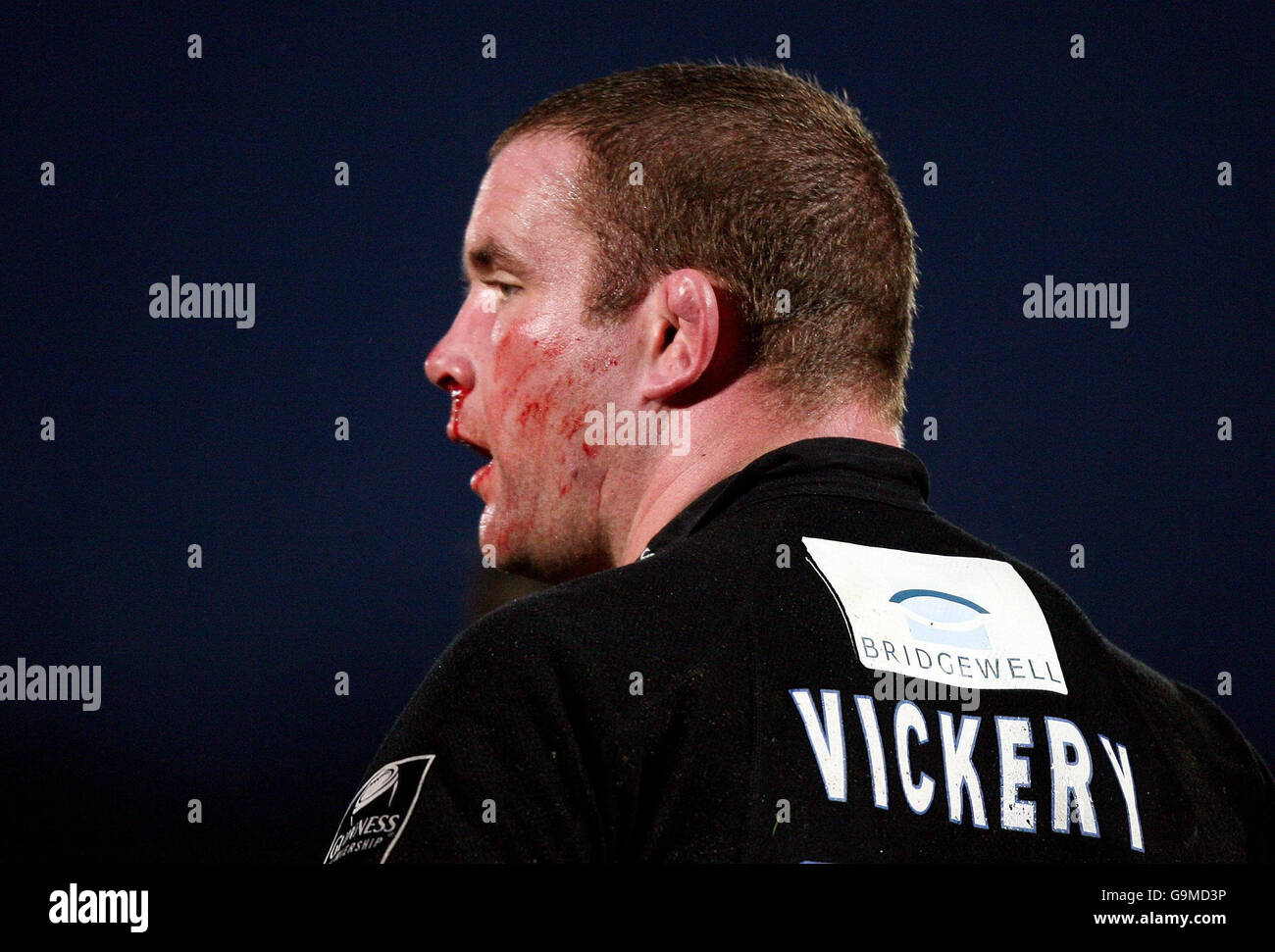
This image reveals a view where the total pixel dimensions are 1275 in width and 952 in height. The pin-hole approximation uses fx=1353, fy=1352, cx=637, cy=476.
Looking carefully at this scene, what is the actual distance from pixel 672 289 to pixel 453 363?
0.29 m

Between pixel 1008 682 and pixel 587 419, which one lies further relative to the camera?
pixel 587 419

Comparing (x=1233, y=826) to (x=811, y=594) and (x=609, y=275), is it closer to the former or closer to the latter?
(x=811, y=594)

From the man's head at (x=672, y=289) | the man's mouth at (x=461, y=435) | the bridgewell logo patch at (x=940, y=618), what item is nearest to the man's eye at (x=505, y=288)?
the man's head at (x=672, y=289)

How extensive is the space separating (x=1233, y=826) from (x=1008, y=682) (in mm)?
290

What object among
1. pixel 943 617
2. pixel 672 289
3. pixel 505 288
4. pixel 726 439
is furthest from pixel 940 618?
pixel 505 288

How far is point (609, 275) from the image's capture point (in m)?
1.28

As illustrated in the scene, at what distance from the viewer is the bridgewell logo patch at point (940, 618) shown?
98 centimetres

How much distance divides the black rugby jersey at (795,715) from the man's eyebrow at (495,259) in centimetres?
35

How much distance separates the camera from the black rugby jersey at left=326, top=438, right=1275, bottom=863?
0.86 meters

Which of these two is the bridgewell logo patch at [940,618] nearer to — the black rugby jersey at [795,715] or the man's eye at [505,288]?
the black rugby jersey at [795,715]

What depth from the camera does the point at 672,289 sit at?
4.09 ft

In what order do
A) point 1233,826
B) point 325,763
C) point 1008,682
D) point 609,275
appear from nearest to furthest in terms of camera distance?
1. point 1008,682
2. point 1233,826
3. point 609,275
4. point 325,763
